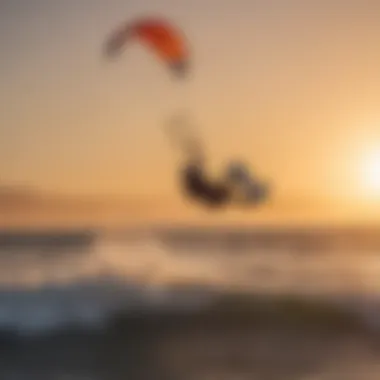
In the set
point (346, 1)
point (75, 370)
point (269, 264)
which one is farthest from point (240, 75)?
point (75, 370)

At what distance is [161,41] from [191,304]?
0.55m

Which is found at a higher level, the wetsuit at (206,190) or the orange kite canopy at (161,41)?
the orange kite canopy at (161,41)

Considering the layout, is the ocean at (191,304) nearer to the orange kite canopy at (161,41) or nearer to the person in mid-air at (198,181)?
the person in mid-air at (198,181)

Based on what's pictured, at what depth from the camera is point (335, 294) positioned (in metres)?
1.39

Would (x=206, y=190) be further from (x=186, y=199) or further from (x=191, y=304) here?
(x=191, y=304)

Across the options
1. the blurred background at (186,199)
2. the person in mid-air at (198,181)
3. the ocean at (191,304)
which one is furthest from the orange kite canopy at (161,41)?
the ocean at (191,304)

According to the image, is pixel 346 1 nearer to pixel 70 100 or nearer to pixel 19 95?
pixel 70 100

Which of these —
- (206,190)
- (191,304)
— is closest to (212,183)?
(206,190)

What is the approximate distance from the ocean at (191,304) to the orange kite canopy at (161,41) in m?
0.36

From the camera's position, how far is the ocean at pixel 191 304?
1379mm

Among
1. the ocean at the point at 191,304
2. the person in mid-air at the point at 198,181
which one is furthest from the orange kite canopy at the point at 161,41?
the ocean at the point at 191,304

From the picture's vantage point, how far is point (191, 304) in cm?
140

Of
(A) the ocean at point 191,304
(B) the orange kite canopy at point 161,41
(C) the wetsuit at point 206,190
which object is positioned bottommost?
(A) the ocean at point 191,304

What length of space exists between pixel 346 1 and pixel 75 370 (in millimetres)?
950
